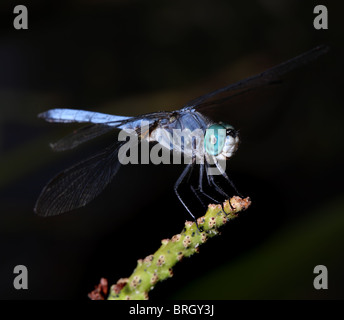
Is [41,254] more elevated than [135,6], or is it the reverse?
[135,6]

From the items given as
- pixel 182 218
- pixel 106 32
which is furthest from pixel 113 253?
pixel 106 32

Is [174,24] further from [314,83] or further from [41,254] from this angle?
[41,254]

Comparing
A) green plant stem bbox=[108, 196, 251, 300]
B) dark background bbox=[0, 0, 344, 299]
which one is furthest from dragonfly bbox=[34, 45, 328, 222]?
dark background bbox=[0, 0, 344, 299]

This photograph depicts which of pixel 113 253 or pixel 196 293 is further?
pixel 113 253

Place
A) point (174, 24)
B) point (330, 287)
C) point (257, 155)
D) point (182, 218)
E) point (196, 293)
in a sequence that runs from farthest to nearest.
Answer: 1. point (174, 24)
2. point (257, 155)
3. point (182, 218)
4. point (330, 287)
5. point (196, 293)

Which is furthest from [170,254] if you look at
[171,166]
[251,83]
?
[171,166]

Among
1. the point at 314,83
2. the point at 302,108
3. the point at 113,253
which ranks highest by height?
the point at 314,83

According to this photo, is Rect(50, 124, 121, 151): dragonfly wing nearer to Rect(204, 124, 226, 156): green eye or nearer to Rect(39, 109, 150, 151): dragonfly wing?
Rect(39, 109, 150, 151): dragonfly wing
